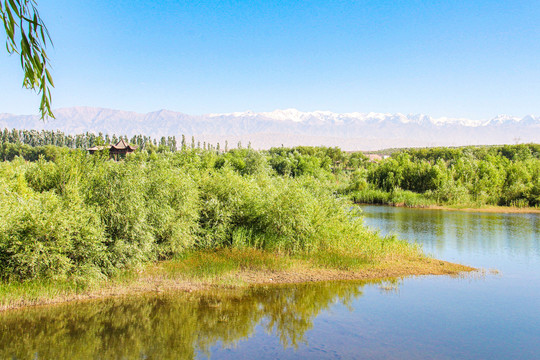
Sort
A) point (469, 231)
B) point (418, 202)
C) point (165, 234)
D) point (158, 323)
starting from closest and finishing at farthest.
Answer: point (158, 323) < point (165, 234) < point (469, 231) < point (418, 202)

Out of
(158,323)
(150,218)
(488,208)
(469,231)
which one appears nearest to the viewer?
(158,323)

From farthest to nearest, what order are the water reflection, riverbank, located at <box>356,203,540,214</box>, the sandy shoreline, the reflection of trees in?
riverbank, located at <box>356,203,540,214</box> → the water reflection → the sandy shoreline → the reflection of trees

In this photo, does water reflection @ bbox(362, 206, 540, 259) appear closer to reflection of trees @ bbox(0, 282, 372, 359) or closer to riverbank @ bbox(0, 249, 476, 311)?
riverbank @ bbox(0, 249, 476, 311)

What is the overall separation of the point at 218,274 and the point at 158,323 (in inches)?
173

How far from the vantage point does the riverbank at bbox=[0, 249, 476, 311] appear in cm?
1329

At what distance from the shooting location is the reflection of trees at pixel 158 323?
34.9ft

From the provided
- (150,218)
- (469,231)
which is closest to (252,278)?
(150,218)

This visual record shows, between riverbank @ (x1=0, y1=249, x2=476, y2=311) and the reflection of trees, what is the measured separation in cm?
55

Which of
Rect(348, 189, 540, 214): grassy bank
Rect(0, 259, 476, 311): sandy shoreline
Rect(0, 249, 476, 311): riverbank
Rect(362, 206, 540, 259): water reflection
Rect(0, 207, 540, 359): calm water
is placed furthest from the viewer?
Rect(348, 189, 540, 214): grassy bank

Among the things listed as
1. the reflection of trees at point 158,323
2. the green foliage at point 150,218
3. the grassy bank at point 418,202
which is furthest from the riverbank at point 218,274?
the grassy bank at point 418,202

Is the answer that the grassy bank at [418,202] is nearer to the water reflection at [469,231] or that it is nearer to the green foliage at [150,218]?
the water reflection at [469,231]

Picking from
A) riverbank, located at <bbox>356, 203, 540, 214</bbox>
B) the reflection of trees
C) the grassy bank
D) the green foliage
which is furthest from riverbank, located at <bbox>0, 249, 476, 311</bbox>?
riverbank, located at <bbox>356, 203, 540, 214</bbox>

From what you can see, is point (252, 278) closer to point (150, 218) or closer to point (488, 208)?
point (150, 218)

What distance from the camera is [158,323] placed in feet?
41.2
